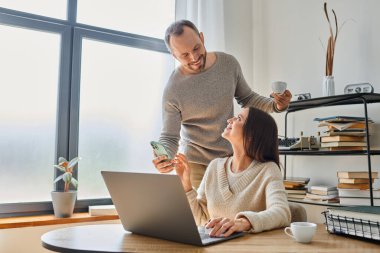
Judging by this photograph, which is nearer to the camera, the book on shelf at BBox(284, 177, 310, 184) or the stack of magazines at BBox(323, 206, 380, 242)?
the stack of magazines at BBox(323, 206, 380, 242)

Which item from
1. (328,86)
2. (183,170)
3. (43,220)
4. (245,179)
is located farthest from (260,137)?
(43,220)

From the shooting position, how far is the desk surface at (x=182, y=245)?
907 millimetres

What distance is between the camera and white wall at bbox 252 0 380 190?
8.02 feet

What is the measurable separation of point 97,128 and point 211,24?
1105 millimetres

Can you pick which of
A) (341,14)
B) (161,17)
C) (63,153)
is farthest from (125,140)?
(341,14)

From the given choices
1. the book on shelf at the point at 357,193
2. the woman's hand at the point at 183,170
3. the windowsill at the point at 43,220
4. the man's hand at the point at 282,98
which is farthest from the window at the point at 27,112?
the book on shelf at the point at 357,193

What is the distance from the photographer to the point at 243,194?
140 centimetres

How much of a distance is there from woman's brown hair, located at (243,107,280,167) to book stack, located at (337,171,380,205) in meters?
0.93

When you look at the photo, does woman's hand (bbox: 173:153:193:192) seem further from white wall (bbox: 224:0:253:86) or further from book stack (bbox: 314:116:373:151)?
white wall (bbox: 224:0:253:86)

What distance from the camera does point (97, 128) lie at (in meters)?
2.69

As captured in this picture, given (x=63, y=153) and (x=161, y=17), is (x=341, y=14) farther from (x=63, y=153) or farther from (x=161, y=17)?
(x=63, y=153)

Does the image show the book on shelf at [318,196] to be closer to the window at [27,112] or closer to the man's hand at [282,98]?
the man's hand at [282,98]

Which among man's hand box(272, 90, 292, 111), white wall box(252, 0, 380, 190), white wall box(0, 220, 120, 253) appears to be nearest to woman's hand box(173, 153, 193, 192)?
man's hand box(272, 90, 292, 111)

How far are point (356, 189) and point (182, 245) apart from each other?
5.23 ft
